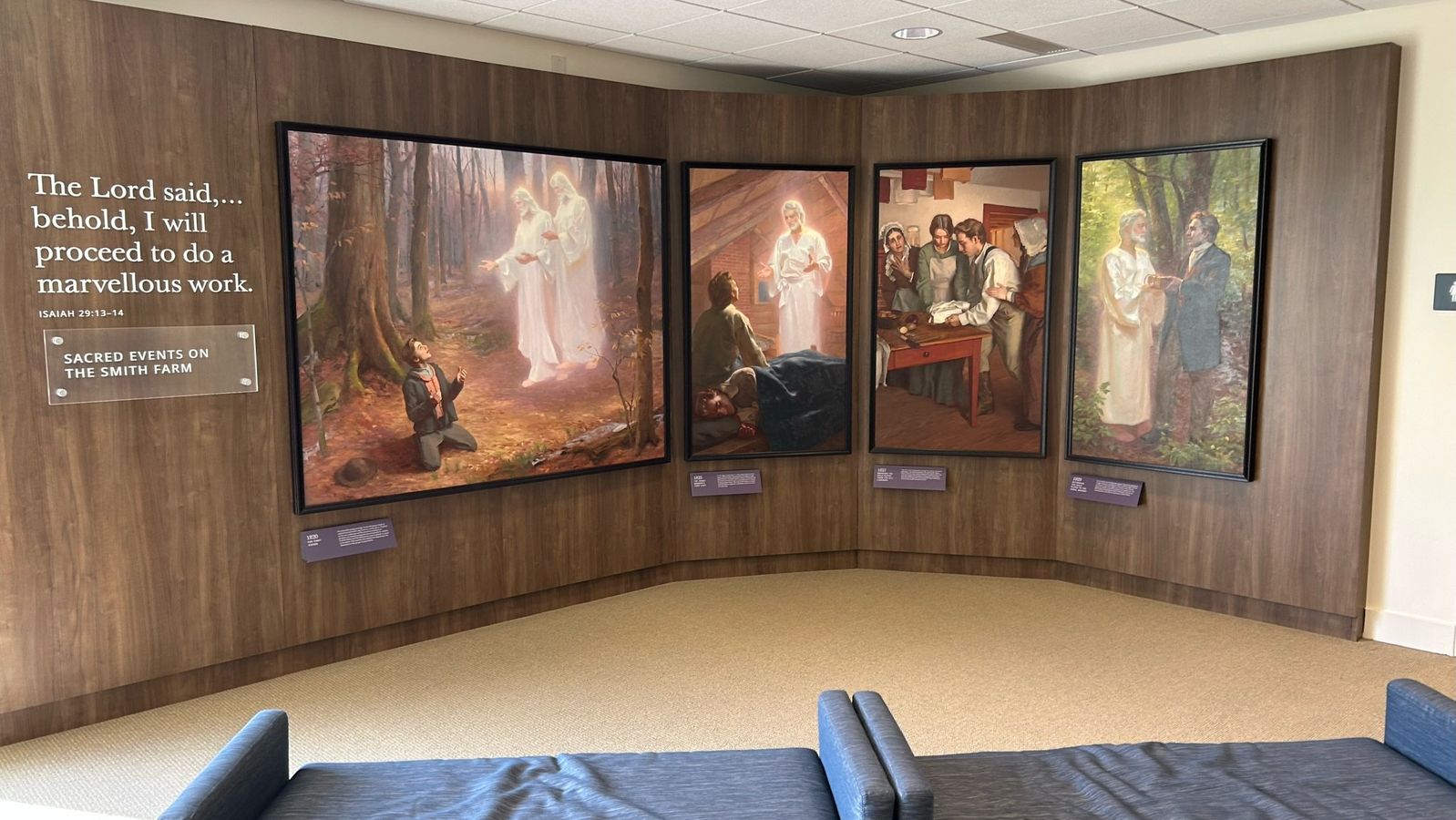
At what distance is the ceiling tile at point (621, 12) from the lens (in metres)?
5.63

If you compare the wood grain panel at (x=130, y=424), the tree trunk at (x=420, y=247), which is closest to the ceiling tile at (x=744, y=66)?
the tree trunk at (x=420, y=247)

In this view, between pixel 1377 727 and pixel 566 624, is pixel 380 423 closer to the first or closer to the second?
pixel 566 624

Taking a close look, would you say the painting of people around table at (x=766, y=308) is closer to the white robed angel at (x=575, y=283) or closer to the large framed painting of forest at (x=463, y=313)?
the large framed painting of forest at (x=463, y=313)

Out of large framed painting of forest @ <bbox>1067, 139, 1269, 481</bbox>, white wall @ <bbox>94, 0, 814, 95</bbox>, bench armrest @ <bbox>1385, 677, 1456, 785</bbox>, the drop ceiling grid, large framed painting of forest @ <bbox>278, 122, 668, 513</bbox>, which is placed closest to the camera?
bench armrest @ <bbox>1385, 677, 1456, 785</bbox>

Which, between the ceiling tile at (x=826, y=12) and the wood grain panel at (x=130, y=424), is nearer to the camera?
the wood grain panel at (x=130, y=424)

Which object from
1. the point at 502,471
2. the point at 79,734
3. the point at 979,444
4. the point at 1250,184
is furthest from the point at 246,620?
the point at 1250,184

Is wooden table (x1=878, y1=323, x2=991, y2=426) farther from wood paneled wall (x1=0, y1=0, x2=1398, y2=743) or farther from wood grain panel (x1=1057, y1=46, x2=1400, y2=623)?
wood grain panel (x1=1057, y1=46, x2=1400, y2=623)

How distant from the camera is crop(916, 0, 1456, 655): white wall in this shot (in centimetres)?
562

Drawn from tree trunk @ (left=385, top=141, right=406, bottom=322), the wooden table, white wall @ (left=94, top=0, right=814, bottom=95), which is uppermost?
white wall @ (left=94, top=0, right=814, bottom=95)


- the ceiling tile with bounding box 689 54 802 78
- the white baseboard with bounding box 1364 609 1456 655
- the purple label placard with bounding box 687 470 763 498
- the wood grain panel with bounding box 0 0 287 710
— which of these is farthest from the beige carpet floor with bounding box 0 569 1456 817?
the ceiling tile with bounding box 689 54 802 78

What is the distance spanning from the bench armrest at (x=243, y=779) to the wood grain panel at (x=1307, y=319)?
5464 millimetres

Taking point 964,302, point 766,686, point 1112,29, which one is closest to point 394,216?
point 766,686

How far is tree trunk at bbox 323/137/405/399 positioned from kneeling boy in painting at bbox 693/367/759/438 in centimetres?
222

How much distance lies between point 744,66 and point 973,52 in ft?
5.08
